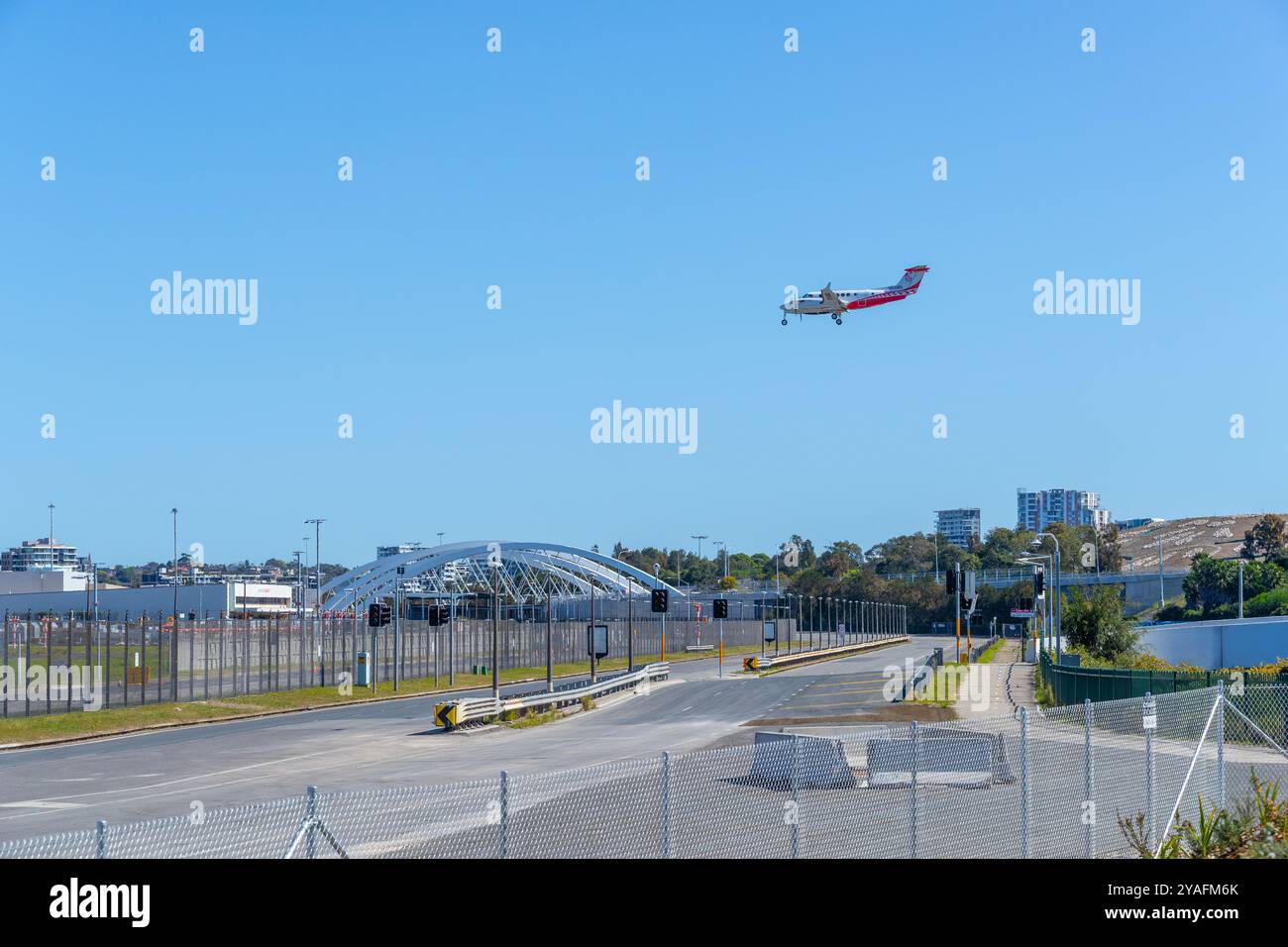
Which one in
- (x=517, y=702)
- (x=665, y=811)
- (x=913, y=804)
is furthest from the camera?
(x=517, y=702)

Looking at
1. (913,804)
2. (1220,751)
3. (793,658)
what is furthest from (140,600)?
(913,804)

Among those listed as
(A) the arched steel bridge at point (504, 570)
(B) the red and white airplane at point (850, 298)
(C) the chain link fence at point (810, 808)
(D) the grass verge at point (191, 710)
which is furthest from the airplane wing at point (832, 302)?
(A) the arched steel bridge at point (504, 570)

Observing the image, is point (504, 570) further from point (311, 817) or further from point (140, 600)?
point (311, 817)

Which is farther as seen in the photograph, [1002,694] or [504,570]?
[504,570]

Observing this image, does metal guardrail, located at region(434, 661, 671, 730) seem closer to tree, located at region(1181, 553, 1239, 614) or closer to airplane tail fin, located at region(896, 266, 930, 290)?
airplane tail fin, located at region(896, 266, 930, 290)

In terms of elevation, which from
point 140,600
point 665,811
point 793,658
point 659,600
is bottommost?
point 793,658

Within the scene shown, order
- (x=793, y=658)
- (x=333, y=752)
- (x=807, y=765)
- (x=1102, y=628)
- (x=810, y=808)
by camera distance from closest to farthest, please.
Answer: (x=810, y=808)
(x=807, y=765)
(x=333, y=752)
(x=1102, y=628)
(x=793, y=658)
